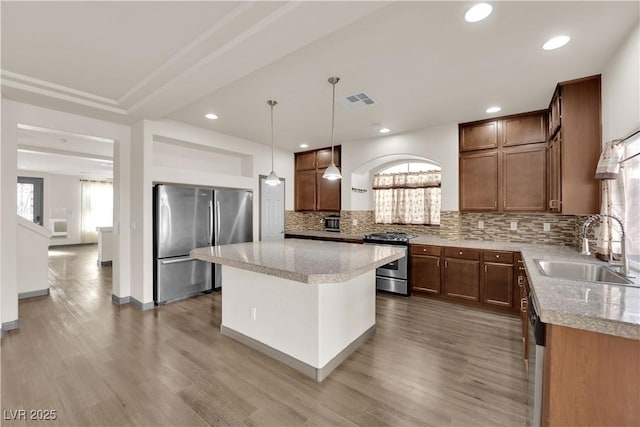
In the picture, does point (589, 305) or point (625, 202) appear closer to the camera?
point (589, 305)

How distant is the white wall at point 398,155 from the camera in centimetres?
430

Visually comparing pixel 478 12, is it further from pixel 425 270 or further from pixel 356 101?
pixel 425 270

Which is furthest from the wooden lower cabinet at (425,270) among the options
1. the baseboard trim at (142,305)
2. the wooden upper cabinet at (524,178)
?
the baseboard trim at (142,305)

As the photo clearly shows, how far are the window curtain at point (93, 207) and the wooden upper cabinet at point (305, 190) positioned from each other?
7.94m

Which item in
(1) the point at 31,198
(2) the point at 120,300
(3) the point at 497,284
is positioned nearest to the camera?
(3) the point at 497,284

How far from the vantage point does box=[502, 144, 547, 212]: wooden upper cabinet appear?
3621 mm

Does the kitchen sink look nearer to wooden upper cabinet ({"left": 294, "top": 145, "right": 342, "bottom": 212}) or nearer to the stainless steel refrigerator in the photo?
wooden upper cabinet ({"left": 294, "top": 145, "right": 342, "bottom": 212})

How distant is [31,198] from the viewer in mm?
8695

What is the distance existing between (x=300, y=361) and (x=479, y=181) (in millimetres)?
3470

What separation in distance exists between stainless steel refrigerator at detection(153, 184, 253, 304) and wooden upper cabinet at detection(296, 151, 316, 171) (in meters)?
1.66

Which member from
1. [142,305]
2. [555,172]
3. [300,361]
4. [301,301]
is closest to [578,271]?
[555,172]

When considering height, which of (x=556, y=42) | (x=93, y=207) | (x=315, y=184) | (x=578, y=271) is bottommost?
(x=578, y=271)

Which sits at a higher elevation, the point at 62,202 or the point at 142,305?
the point at 62,202

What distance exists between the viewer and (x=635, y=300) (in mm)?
1450
